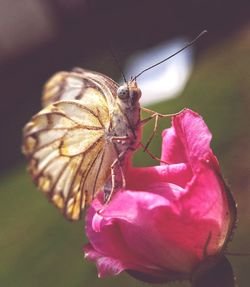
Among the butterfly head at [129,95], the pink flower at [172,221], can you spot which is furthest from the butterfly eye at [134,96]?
the pink flower at [172,221]

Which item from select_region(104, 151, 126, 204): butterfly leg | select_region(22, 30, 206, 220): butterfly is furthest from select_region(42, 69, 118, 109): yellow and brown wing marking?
select_region(104, 151, 126, 204): butterfly leg

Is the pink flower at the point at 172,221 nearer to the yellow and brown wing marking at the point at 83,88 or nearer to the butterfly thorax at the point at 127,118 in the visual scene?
the butterfly thorax at the point at 127,118

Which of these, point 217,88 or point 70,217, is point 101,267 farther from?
point 217,88

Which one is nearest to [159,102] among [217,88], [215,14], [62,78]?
[217,88]

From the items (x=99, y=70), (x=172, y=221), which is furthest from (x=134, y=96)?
(x=99, y=70)

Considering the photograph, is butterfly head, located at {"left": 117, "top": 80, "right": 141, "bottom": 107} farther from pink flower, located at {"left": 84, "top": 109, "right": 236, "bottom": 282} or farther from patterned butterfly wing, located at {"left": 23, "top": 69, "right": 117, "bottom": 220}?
pink flower, located at {"left": 84, "top": 109, "right": 236, "bottom": 282}
